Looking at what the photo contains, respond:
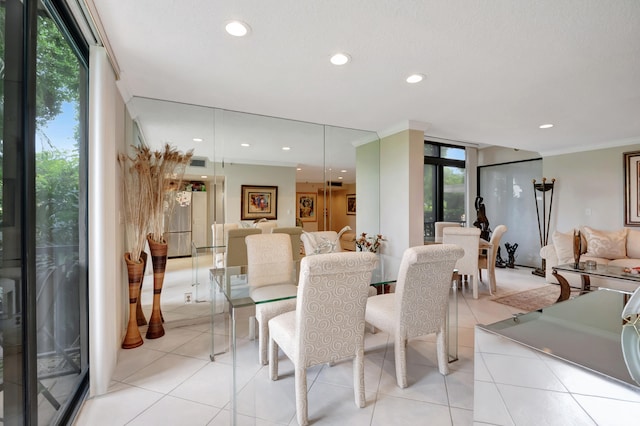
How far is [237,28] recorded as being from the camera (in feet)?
5.71

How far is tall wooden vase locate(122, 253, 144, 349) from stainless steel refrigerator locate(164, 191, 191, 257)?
16.1 inches

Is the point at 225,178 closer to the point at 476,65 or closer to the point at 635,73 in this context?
the point at 476,65

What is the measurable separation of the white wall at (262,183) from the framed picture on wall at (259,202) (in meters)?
0.05

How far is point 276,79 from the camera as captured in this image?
8.08 ft

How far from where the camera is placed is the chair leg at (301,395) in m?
1.61

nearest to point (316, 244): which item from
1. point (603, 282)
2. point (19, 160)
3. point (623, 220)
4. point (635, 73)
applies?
point (19, 160)

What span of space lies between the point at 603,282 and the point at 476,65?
13.2ft

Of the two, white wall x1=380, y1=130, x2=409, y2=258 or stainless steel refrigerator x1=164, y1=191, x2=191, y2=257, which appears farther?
white wall x1=380, y1=130, x2=409, y2=258

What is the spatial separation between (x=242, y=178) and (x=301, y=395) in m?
2.57

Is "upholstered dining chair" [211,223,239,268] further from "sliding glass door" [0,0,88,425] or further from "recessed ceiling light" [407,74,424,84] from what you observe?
"recessed ceiling light" [407,74,424,84]

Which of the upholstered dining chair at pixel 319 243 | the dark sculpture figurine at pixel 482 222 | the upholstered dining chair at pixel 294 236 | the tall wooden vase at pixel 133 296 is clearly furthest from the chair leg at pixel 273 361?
the dark sculpture figurine at pixel 482 222

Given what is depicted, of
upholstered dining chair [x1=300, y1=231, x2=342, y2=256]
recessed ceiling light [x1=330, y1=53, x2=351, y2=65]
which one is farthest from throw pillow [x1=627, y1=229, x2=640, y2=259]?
recessed ceiling light [x1=330, y1=53, x2=351, y2=65]

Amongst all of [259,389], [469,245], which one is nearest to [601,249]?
[469,245]

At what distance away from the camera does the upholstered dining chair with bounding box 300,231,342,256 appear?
2930mm
